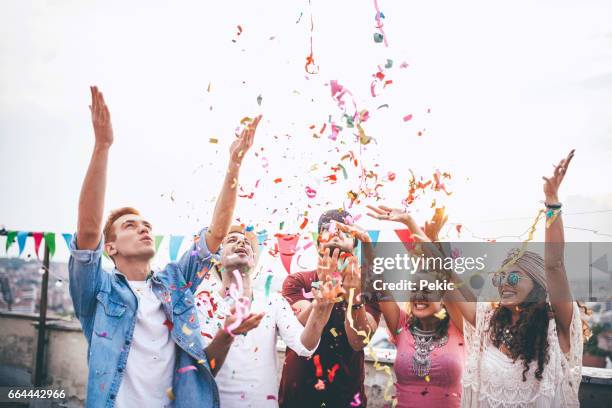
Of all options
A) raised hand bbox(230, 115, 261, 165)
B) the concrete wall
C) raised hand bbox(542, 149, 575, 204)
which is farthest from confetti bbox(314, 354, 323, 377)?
raised hand bbox(542, 149, 575, 204)

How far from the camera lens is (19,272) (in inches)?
1344

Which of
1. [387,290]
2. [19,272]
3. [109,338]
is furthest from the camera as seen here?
[19,272]

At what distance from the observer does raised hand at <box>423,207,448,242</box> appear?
3.05 meters

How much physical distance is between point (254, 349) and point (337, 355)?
493 millimetres

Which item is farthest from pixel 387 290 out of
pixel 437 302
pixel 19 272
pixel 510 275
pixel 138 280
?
pixel 19 272

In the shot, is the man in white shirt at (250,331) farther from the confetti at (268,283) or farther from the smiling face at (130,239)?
the smiling face at (130,239)

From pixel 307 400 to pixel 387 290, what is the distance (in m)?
0.78

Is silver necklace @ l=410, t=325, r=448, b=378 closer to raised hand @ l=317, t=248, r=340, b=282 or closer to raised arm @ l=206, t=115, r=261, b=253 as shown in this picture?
raised hand @ l=317, t=248, r=340, b=282

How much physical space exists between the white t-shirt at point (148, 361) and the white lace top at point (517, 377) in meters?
1.53

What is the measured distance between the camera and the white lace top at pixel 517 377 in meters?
2.65

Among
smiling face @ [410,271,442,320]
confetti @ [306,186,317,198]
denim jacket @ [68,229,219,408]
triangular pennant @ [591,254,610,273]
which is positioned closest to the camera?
denim jacket @ [68,229,219,408]

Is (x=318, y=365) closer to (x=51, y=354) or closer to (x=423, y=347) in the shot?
(x=423, y=347)

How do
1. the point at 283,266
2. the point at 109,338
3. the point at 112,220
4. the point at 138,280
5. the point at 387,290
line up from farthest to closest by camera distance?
the point at 283,266 < the point at 387,290 < the point at 112,220 < the point at 138,280 < the point at 109,338

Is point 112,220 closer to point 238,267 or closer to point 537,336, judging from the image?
point 238,267
